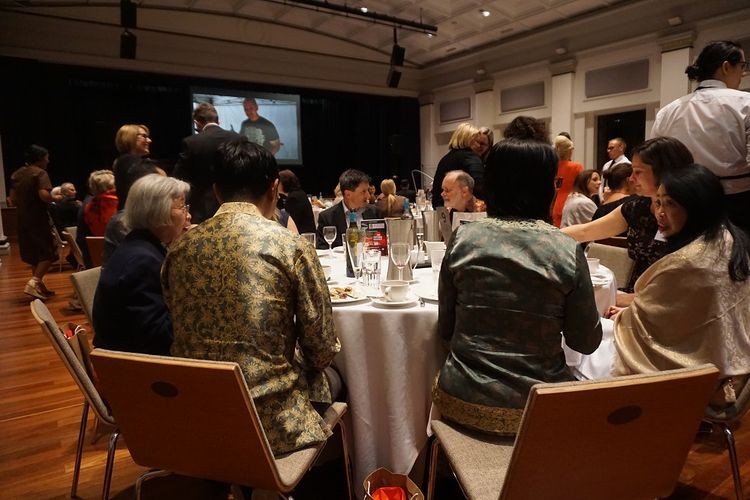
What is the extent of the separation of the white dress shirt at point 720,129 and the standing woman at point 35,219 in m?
6.04

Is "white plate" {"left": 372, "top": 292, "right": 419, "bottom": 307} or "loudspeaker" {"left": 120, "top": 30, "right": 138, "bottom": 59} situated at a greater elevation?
"loudspeaker" {"left": 120, "top": 30, "right": 138, "bottom": 59}

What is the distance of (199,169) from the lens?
306 centimetres

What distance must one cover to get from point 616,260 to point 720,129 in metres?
0.90

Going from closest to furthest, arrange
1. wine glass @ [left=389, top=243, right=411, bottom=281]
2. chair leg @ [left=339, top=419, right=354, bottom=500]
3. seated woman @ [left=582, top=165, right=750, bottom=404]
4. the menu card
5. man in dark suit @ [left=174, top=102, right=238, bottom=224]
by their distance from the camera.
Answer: seated woman @ [left=582, top=165, right=750, bottom=404] → chair leg @ [left=339, top=419, right=354, bottom=500] → wine glass @ [left=389, top=243, right=411, bottom=281] → the menu card → man in dark suit @ [left=174, top=102, right=238, bottom=224]

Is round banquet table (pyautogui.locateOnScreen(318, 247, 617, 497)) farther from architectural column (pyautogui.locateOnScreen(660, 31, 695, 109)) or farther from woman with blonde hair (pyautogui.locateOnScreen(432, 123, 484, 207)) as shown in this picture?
architectural column (pyautogui.locateOnScreen(660, 31, 695, 109))

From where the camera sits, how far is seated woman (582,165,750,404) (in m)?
1.49

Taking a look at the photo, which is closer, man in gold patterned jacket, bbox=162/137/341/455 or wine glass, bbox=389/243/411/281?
man in gold patterned jacket, bbox=162/137/341/455

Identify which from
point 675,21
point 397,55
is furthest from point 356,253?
point 397,55

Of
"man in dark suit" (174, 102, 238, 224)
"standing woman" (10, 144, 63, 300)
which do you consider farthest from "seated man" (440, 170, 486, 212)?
"standing woman" (10, 144, 63, 300)

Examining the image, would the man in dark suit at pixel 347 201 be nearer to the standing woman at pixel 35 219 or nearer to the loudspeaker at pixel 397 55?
the standing woman at pixel 35 219

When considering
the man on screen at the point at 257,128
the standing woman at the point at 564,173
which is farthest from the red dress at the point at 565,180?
the man on screen at the point at 257,128

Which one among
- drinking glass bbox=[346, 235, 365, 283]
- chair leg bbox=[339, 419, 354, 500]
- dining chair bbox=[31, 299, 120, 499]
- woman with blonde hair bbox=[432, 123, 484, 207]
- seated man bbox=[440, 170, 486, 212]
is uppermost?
woman with blonde hair bbox=[432, 123, 484, 207]

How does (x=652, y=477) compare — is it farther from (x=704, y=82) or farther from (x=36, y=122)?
(x=36, y=122)

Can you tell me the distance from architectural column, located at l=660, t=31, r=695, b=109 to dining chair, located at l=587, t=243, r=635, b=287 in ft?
19.5
